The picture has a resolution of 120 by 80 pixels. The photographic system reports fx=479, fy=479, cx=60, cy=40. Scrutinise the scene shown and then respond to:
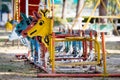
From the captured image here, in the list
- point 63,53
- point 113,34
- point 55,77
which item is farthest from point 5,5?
point 55,77

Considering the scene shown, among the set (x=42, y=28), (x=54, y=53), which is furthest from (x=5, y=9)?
(x=54, y=53)

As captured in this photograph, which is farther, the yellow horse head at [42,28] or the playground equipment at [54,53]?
the yellow horse head at [42,28]

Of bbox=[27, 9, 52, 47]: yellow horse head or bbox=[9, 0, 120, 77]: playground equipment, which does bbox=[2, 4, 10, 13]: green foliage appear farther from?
bbox=[27, 9, 52, 47]: yellow horse head

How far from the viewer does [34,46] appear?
10648mm

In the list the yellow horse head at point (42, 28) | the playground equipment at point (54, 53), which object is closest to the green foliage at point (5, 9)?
the playground equipment at point (54, 53)

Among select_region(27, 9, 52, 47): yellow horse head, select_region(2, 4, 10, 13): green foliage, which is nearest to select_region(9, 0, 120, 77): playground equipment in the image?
select_region(27, 9, 52, 47): yellow horse head

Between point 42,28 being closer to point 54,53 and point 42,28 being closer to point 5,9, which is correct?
point 54,53

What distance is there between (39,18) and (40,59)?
1.20 m

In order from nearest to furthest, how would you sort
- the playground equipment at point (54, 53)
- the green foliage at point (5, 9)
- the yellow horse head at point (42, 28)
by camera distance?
1. the playground equipment at point (54, 53)
2. the yellow horse head at point (42, 28)
3. the green foliage at point (5, 9)

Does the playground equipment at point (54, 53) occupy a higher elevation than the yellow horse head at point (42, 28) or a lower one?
lower

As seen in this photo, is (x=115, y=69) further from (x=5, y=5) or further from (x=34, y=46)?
(x=5, y=5)

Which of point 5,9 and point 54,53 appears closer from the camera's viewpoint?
point 54,53

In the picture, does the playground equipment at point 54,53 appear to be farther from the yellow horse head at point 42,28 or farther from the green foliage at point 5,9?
the green foliage at point 5,9

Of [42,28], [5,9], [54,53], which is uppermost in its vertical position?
[42,28]
